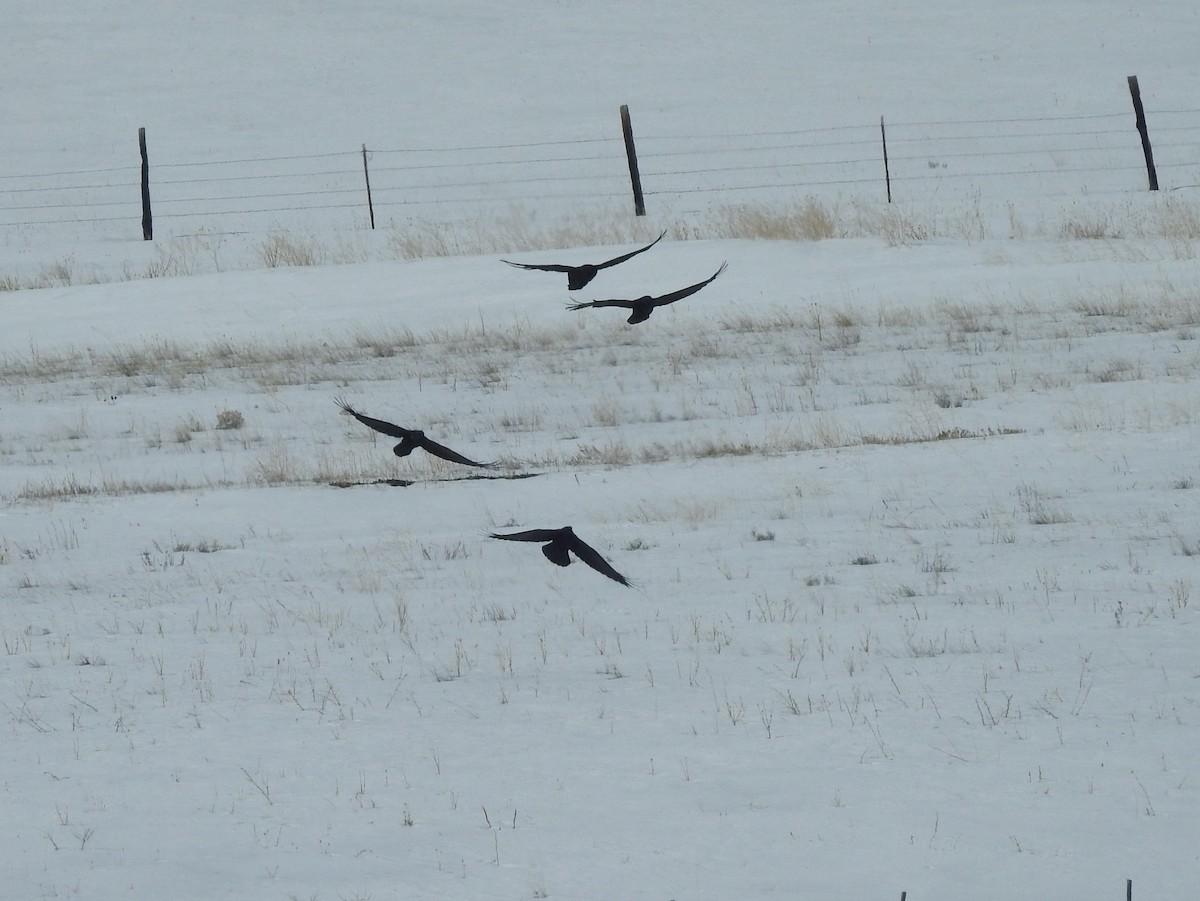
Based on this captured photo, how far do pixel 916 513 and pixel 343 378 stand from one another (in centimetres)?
617

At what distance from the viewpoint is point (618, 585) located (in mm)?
7070

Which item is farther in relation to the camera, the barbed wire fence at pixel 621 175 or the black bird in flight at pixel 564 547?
the barbed wire fence at pixel 621 175

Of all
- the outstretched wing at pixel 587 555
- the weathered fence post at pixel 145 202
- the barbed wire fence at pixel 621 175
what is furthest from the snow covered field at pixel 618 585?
the barbed wire fence at pixel 621 175

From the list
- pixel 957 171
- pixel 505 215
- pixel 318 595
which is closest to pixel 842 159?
pixel 957 171

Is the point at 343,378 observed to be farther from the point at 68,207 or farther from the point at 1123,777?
the point at 68,207

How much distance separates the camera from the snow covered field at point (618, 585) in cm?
421

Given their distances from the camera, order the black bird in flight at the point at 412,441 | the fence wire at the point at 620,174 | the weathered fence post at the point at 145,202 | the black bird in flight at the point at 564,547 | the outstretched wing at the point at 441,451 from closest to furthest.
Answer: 1. the black bird in flight at the point at 564,547
2. the black bird in flight at the point at 412,441
3. the outstretched wing at the point at 441,451
4. the weathered fence post at the point at 145,202
5. the fence wire at the point at 620,174

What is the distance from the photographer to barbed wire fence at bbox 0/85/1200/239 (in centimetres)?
2297

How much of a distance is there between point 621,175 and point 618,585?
19197 millimetres

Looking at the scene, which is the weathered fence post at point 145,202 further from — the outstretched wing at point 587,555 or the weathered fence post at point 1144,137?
the outstretched wing at point 587,555

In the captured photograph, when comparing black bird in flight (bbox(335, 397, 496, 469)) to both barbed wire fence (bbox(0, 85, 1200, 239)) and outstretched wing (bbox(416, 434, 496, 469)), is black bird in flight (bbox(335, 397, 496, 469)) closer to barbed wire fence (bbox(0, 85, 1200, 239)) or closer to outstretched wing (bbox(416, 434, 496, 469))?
outstretched wing (bbox(416, 434, 496, 469))

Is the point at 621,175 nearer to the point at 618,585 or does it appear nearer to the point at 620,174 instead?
the point at 620,174

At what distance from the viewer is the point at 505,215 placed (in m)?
23.0

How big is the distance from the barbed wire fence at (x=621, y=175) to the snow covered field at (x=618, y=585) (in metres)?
5.12
